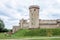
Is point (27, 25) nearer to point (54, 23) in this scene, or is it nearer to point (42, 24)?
point (42, 24)

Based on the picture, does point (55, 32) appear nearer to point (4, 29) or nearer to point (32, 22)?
point (32, 22)

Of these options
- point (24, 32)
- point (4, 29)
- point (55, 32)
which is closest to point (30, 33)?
point (24, 32)

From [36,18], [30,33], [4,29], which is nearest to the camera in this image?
[30,33]

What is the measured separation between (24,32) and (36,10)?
43.0ft

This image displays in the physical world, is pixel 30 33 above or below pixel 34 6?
below

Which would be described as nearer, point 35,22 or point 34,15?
point 34,15

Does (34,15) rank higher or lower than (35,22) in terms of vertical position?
higher

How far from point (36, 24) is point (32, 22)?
152cm

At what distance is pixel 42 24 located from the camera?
6191cm

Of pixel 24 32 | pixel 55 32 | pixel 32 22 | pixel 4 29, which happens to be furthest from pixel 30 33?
pixel 4 29

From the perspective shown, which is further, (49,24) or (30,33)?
(49,24)

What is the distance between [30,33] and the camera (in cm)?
4659

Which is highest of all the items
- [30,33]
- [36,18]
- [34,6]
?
[34,6]

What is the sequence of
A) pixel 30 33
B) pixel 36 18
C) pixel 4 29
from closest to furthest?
pixel 30 33 < pixel 36 18 < pixel 4 29
